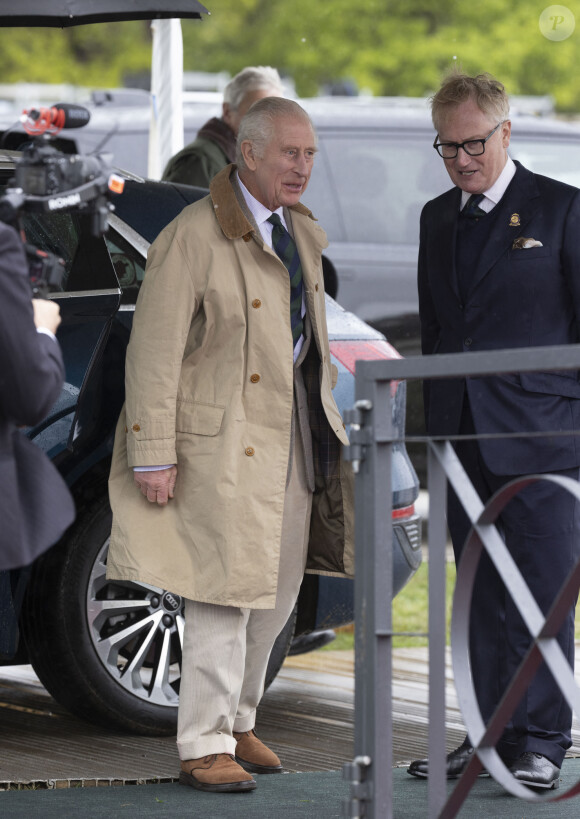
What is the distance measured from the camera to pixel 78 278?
504cm

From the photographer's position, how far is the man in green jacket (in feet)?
21.6

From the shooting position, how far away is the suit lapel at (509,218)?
4.57 m

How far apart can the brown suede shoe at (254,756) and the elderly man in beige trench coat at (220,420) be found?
0.23 meters

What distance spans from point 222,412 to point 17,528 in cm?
142

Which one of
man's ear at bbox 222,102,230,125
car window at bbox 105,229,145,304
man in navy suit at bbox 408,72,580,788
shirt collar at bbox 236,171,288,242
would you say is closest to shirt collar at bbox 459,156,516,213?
man in navy suit at bbox 408,72,580,788

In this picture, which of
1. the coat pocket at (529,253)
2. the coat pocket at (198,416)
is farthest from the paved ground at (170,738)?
the coat pocket at (529,253)

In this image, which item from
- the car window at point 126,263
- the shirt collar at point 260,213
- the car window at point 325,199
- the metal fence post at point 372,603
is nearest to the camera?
the metal fence post at point 372,603

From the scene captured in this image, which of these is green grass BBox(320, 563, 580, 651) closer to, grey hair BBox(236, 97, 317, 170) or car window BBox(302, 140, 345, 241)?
car window BBox(302, 140, 345, 241)

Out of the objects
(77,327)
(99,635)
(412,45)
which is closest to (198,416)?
(77,327)

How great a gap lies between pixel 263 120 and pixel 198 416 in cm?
87

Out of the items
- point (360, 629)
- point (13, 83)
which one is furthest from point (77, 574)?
point (13, 83)

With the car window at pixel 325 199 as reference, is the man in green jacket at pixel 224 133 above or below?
above

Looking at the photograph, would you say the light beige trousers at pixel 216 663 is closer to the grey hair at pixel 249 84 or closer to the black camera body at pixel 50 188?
the black camera body at pixel 50 188

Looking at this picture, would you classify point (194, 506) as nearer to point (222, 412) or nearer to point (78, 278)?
point (222, 412)
